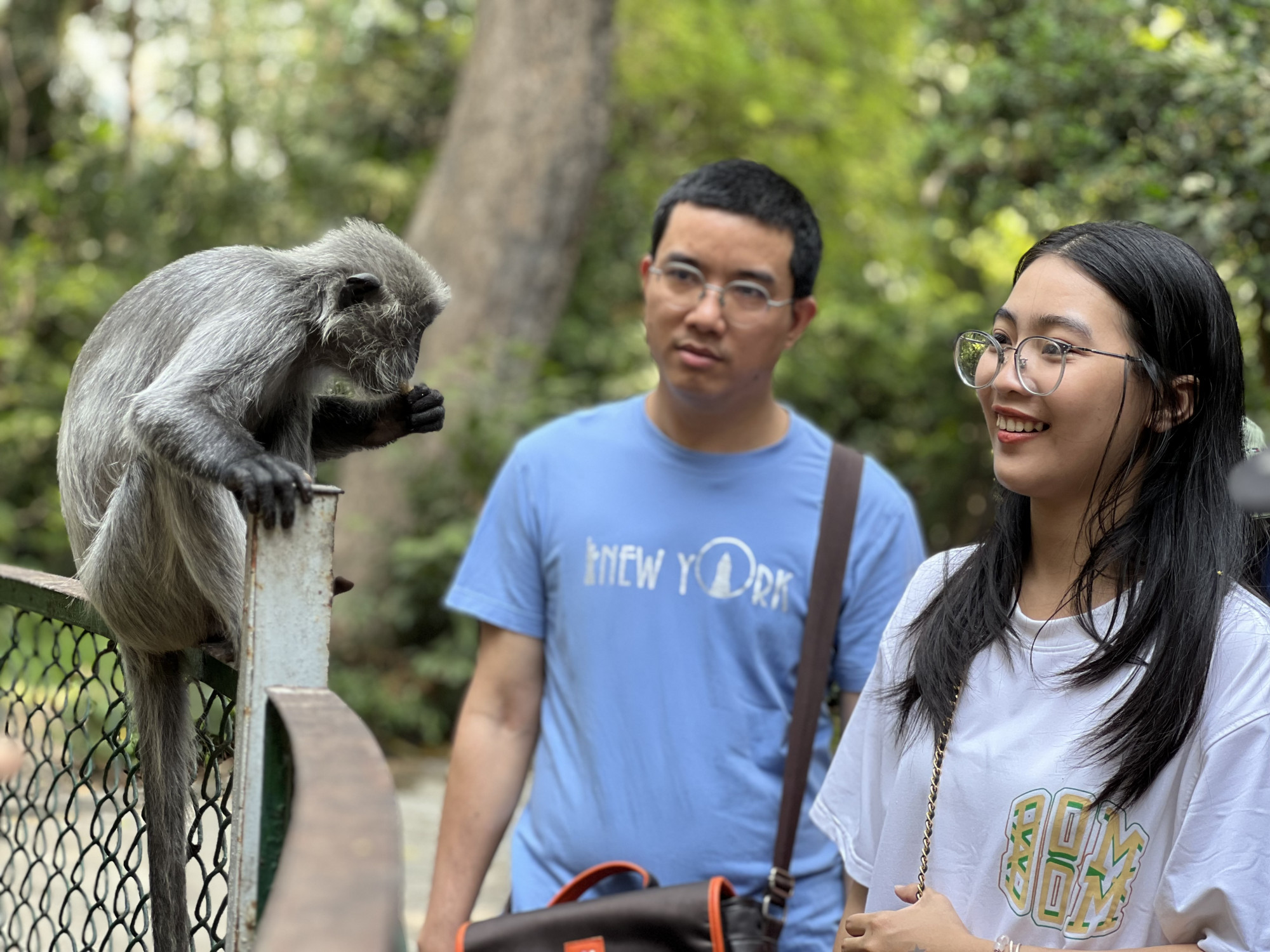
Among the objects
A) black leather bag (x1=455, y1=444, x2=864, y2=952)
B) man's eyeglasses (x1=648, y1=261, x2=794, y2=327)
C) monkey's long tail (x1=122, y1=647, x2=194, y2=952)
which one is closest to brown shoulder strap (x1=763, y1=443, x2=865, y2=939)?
black leather bag (x1=455, y1=444, x2=864, y2=952)

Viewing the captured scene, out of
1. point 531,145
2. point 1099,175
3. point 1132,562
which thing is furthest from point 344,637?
point 1132,562

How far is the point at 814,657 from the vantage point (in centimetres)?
229

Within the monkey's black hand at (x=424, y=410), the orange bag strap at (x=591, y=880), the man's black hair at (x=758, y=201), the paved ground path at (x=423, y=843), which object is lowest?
the paved ground path at (x=423, y=843)

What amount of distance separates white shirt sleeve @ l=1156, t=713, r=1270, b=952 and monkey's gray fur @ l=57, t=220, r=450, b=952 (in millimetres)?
1177

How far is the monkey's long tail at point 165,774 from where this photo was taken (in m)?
1.81

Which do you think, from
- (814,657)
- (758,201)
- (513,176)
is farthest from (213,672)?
(513,176)

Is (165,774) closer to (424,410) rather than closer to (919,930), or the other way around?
(424,410)

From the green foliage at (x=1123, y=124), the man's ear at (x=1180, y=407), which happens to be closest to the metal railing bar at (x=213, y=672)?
the man's ear at (x=1180, y=407)

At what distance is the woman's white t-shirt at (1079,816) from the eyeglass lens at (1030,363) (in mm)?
272

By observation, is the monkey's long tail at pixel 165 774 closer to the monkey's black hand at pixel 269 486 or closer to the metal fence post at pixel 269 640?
the monkey's black hand at pixel 269 486

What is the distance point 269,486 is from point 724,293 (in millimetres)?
1122

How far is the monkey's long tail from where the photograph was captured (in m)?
1.81

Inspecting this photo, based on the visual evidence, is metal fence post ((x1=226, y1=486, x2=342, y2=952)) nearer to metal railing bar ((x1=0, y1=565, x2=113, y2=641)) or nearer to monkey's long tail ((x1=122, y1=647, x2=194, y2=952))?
monkey's long tail ((x1=122, y1=647, x2=194, y2=952))

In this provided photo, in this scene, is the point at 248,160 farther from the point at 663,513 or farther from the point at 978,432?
the point at 663,513
